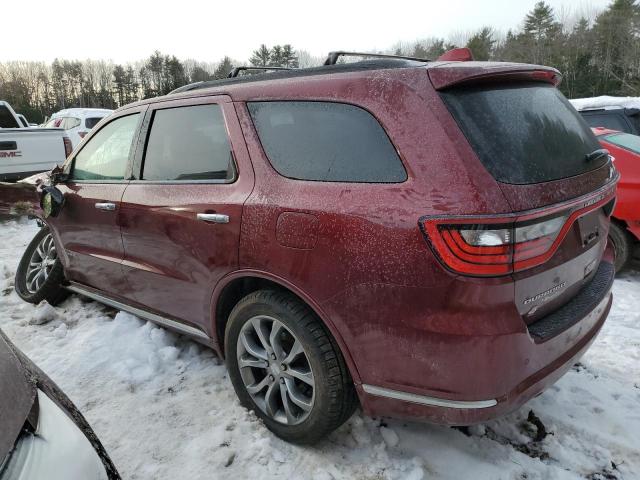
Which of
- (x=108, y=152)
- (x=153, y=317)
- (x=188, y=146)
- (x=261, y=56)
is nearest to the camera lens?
(x=188, y=146)

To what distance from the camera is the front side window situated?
328 cm

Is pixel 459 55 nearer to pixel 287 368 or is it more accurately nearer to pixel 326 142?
pixel 326 142

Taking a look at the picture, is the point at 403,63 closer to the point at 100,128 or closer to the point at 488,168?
the point at 488,168

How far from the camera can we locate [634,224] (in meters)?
4.48

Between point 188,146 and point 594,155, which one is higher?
point 188,146

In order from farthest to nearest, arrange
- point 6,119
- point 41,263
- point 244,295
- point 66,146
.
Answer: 1. point 6,119
2. point 66,146
3. point 41,263
4. point 244,295

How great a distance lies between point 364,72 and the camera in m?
2.04

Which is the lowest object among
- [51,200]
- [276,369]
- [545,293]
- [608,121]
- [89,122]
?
[276,369]

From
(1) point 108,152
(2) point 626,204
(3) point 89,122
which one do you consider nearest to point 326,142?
(1) point 108,152

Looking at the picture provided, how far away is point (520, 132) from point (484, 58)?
49838 mm

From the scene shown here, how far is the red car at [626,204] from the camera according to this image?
4.46m

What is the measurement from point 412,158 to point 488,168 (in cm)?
28

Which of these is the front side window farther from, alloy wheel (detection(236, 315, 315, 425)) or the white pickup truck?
the white pickup truck

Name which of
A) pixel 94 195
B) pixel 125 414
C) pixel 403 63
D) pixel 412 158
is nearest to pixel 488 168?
pixel 412 158
